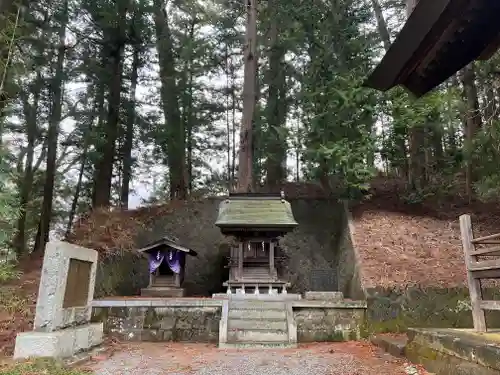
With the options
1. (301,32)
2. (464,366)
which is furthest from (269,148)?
(464,366)

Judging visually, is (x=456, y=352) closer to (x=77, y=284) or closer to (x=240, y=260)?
(x=77, y=284)

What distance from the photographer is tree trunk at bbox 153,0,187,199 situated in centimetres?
1525

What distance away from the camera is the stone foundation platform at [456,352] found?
11.5ft

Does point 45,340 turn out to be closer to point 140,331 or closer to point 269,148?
point 140,331

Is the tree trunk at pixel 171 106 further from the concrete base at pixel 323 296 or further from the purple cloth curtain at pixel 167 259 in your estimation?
the concrete base at pixel 323 296

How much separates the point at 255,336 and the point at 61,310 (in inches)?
141

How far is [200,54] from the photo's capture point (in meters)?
14.8

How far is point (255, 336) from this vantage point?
24.1 feet

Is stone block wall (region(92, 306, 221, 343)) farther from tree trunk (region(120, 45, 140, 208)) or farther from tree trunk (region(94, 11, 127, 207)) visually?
tree trunk (region(120, 45, 140, 208))

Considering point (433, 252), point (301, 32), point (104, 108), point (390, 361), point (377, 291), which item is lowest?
point (390, 361)

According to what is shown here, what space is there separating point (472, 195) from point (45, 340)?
12.5 meters

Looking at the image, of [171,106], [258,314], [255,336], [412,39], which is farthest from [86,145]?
[412,39]

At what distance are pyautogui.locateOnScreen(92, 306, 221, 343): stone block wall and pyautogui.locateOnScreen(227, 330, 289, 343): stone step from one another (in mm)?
574

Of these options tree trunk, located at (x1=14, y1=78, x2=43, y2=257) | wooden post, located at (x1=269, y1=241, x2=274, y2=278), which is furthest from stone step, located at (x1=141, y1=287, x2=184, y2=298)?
tree trunk, located at (x1=14, y1=78, x2=43, y2=257)
